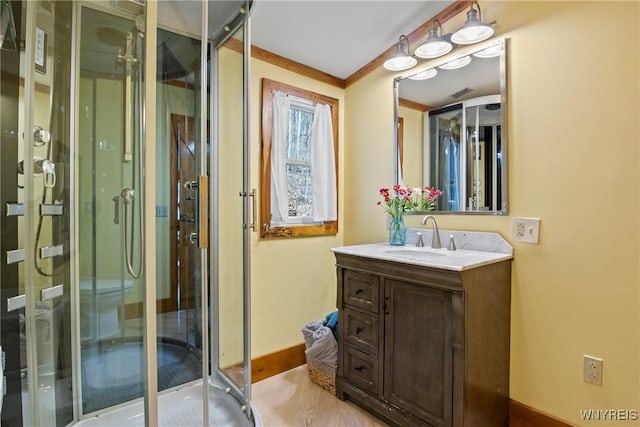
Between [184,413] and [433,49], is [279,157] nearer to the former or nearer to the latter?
[433,49]

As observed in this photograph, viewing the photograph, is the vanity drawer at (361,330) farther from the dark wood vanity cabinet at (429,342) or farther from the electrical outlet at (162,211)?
the electrical outlet at (162,211)

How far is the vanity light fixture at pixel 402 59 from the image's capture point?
2.15 m

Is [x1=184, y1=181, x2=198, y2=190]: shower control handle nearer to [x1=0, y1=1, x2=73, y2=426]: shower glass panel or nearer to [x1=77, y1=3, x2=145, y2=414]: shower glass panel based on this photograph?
[x1=77, y1=3, x2=145, y2=414]: shower glass panel

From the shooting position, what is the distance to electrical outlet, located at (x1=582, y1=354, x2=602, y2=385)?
1483 mm

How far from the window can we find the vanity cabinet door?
3.06 feet

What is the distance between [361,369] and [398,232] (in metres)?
0.85

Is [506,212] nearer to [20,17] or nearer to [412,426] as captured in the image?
[412,426]

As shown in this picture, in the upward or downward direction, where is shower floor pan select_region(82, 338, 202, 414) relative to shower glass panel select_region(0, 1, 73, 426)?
downward

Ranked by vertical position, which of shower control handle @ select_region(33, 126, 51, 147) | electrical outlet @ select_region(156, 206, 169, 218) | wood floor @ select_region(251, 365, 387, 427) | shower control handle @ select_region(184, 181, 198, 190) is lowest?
wood floor @ select_region(251, 365, 387, 427)

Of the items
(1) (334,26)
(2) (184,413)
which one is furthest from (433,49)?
(2) (184,413)

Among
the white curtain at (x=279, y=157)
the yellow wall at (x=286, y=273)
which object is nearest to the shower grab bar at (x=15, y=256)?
the yellow wall at (x=286, y=273)

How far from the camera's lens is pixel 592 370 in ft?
→ 4.92

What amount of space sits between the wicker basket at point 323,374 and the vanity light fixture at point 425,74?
6.25 ft

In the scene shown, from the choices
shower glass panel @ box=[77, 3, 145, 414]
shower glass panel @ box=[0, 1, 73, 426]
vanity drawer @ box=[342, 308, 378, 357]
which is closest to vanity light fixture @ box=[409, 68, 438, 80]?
vanity drawer @ box=[342, 308, 378, 357]
